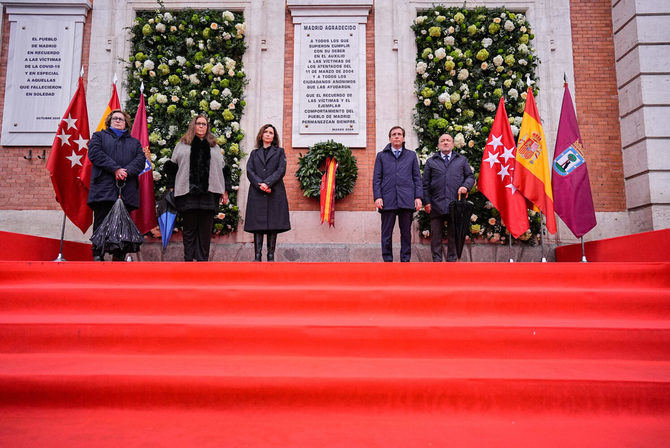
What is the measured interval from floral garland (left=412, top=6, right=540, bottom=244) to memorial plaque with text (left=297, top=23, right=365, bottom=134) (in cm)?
106

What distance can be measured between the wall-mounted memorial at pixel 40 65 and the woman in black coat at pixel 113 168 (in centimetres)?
313

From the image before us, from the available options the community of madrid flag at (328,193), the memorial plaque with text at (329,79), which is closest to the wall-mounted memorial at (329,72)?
→ the memorial plaque with text at (329,79)

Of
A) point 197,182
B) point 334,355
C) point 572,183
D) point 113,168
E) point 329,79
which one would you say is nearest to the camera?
point 334,355

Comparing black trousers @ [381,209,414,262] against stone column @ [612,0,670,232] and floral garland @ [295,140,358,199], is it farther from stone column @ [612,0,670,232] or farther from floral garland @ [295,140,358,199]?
stone column @ [612,0,670,232]

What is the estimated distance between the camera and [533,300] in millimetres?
3035

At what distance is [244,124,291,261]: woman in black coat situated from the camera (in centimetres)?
504

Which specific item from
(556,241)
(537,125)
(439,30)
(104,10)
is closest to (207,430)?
(537,125)

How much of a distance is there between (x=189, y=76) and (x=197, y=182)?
3222 mm

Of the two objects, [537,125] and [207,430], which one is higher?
[537,125]

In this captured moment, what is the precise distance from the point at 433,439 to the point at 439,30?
6.81m

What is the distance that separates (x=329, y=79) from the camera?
24.3ft

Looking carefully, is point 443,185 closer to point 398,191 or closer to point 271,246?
point 398,191

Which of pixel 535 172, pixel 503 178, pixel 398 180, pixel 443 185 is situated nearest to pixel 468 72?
pixel 503 178

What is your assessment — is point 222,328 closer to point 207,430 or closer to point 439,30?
point 207,430
